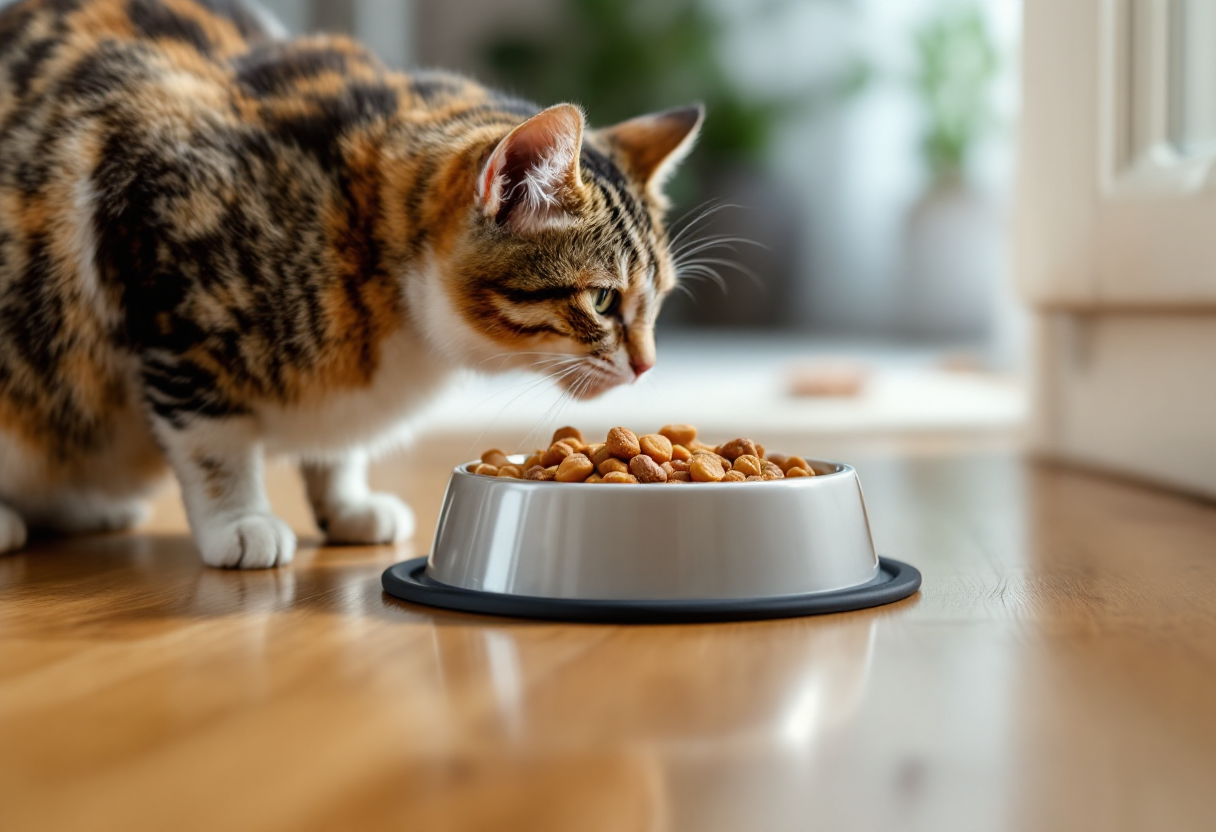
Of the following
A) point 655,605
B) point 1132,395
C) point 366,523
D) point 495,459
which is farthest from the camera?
point 1132,395

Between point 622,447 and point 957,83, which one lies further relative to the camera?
point 957,83

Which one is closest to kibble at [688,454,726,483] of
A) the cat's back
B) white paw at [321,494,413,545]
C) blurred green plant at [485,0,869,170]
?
white paw at [321,494,413,545]

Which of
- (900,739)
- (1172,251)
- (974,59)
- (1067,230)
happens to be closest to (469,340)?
(900,739)

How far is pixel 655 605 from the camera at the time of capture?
0.94 m

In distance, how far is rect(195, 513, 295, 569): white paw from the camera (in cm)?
126

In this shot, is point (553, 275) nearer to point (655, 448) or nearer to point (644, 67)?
point (655, 448)

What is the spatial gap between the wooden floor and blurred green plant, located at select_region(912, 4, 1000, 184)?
467 centimetres

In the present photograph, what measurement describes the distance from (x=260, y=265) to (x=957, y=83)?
490 cm

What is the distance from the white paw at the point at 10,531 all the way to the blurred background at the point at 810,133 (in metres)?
4.04

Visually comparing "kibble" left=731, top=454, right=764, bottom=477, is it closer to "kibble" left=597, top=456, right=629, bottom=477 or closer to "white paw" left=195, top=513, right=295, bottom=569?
"kibble" left=597, top=456, right=629, bottom=477

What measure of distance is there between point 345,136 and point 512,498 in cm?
51

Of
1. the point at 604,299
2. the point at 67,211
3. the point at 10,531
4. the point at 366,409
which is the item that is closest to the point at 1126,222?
the point at 604,299

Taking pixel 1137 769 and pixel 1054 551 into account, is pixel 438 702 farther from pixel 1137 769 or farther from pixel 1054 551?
pixel 1054 551

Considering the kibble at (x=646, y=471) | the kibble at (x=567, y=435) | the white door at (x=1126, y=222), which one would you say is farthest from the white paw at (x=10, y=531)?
the white door at (x=1126, y=222)
